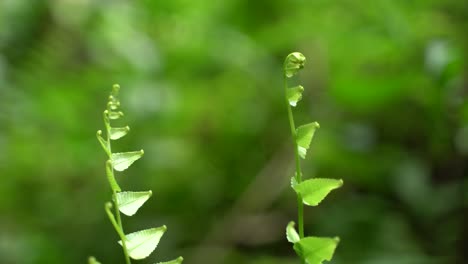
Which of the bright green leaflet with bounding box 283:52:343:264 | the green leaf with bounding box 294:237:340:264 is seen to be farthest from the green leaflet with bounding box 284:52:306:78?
the green leaf with bounding box 294:237:340:264

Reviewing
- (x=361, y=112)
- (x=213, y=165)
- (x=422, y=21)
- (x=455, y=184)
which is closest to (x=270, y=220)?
(x=213, y=165)

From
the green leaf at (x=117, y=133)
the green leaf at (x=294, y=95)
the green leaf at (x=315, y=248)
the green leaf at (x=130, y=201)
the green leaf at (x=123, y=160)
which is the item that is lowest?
the green leaf at (x=315, y=248)

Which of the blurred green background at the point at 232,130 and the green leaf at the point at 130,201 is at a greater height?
the green leaf at the point at 130,201

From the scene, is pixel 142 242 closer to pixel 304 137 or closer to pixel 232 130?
pixel 304 137

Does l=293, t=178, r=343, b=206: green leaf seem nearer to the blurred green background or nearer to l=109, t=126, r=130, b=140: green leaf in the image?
l=109, t=126, r=130, b=140: green leaf

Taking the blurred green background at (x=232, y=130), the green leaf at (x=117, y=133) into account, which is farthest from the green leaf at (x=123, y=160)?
the blurred green background at (x=232, y=130)

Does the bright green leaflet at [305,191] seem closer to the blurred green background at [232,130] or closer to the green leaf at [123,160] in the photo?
the green leaf at [123,160]

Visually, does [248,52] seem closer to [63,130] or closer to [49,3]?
[63,130]
